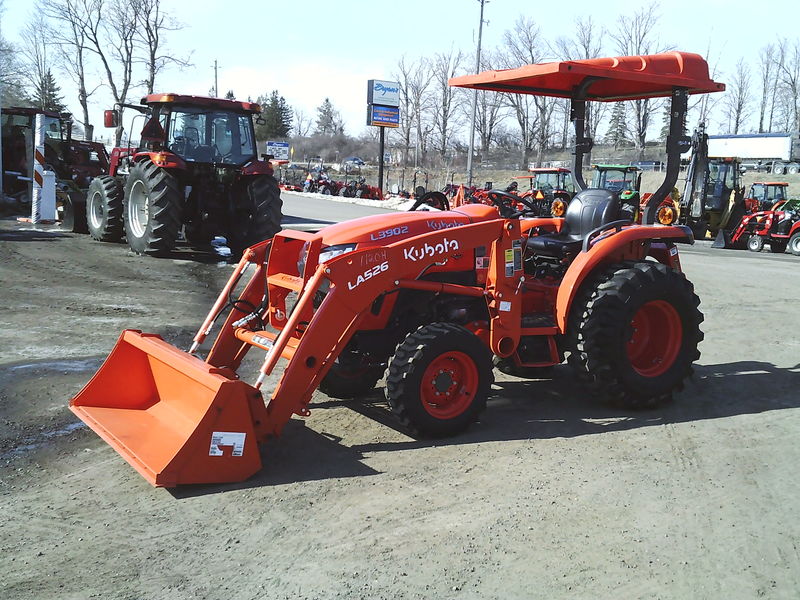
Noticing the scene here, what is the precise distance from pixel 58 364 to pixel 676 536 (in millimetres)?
4491

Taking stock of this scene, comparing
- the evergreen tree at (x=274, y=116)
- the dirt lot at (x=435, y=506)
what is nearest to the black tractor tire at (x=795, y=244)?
the dirt lot at (x=435, y=506)

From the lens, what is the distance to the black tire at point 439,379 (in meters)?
4.23

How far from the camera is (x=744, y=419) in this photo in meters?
5.04

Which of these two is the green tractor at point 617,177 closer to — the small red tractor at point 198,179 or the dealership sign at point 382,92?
the small red tractor at point 198,179

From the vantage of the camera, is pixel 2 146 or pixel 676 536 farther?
pixel 2 146

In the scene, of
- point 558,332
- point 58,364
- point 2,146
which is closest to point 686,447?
→ point 558,332

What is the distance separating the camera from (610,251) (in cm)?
511

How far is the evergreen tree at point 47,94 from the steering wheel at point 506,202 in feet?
146

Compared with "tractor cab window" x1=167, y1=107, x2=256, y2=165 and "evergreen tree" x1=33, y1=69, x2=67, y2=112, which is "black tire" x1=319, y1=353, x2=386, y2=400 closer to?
"tractor cab window" x1=167, y1=107, x2=256, y2=165

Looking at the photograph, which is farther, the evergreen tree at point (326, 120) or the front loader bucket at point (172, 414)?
the evergreen tree at point (326, 120)

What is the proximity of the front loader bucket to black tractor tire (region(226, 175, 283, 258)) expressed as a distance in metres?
6.97

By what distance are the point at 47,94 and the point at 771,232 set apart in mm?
47097

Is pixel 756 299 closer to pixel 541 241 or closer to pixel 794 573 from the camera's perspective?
pixel 541 241

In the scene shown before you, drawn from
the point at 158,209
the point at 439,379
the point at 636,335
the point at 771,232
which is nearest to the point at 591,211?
the point at 636,335
